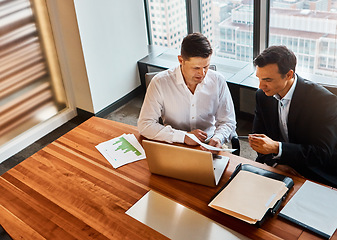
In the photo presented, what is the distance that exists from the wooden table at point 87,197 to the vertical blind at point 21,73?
1576mm

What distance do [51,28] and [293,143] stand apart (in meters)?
2.77

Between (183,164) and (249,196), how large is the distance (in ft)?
1.20

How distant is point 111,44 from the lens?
4.20 m

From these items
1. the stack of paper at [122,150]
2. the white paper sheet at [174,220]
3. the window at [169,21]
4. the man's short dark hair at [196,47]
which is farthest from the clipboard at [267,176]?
the window at [169,21]

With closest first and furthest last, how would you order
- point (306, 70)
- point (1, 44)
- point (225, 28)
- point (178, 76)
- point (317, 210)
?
point (317, 210)
point (178, 76)
point (1, 44)
point (306, 70)
point (225, 28)

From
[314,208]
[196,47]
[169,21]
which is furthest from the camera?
[169,21]

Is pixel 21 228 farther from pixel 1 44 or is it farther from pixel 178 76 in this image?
pixel 1 44

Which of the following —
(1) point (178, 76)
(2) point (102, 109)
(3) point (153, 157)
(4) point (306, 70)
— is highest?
(1) point (178, 76)

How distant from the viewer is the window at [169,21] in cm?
462

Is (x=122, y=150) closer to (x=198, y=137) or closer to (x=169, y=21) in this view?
(x=198, y=137)

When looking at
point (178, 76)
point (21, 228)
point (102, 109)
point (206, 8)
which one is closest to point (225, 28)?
point (206, 8)

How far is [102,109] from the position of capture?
4332 millimetres

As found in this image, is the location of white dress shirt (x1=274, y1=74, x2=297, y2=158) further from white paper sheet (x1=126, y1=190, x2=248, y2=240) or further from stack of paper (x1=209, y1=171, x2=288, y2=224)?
white paper sheet (x1=126, y1=190, x2=248, y2=240)

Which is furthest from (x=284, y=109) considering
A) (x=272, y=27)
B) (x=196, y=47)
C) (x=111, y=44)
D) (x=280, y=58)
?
(x=111, y=44)
